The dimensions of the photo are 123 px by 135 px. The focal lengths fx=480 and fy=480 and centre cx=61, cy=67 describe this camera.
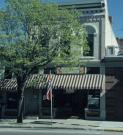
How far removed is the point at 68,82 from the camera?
1490 inches

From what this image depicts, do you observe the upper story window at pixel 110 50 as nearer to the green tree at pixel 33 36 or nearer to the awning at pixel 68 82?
the awning at pixel 68 82

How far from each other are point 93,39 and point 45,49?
18.9 ft

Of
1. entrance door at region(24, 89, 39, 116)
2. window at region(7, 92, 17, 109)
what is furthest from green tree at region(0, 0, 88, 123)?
window at region(7, 92, 17, 109)

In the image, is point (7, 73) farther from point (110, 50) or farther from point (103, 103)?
point (110, 50)

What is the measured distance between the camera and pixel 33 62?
33938 mm

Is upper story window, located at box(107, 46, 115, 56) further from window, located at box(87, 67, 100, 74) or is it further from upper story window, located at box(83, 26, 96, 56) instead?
window, located at box(87, 67, 100, 74)

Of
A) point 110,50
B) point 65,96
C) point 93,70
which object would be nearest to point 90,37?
point 110,50

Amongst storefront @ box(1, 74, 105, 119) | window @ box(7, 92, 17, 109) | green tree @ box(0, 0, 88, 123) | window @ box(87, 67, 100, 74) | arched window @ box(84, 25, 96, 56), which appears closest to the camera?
green tree @ box(0, 0, 88, 123)

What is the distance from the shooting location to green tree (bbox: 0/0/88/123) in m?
33.7

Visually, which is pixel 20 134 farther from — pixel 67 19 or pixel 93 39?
pixel 93 39

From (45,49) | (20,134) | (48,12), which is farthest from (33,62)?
(20,134)

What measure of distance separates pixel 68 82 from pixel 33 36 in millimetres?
5341

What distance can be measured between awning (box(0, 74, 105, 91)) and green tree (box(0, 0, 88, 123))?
2.64 meters


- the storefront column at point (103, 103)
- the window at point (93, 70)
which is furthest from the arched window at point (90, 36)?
the storefront column at point (103, 103)
